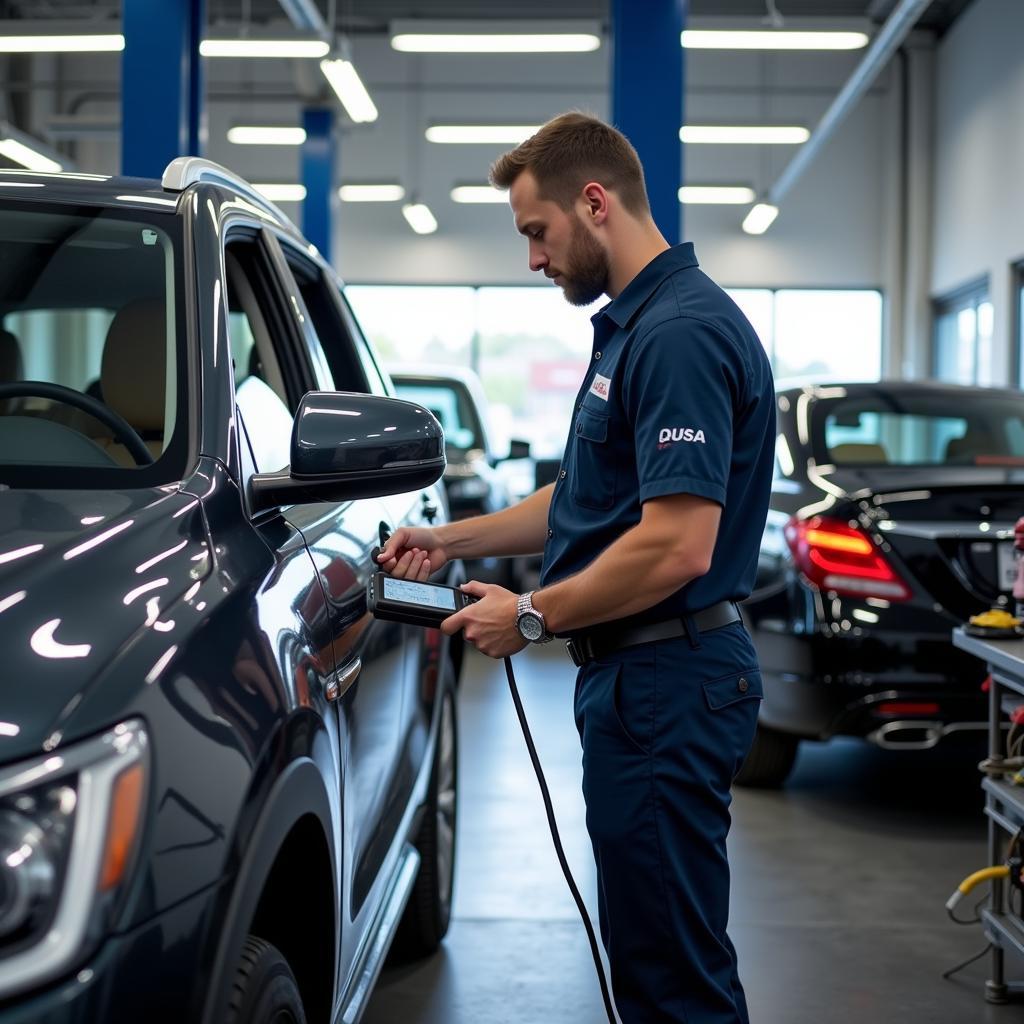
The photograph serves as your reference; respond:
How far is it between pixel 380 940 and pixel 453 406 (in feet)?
22.9

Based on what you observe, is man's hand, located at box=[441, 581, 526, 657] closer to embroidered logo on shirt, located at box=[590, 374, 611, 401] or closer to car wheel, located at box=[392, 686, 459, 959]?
embroidered logo on shirt, located at box=[590, 374, 611, 401]

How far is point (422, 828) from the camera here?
126 inches

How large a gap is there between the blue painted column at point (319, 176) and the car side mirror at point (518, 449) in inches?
189

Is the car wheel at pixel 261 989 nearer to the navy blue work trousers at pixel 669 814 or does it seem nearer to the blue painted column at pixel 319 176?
the navy blue work trousers at pixel 669 814

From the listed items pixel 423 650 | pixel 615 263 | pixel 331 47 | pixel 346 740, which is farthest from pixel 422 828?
pixel 331 47

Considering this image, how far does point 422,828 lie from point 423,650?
54 cm

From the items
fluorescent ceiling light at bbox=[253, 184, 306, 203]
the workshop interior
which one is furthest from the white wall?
fluorescent ceiling light at bbox=[253, 184, 306, 203]

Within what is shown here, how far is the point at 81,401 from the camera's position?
7.00ft

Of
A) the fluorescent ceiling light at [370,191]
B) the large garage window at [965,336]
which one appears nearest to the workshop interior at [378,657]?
the fluorescent ceiling light at [370,191]

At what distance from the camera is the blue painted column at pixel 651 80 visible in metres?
6.14

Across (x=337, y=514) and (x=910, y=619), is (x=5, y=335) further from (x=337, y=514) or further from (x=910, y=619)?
(x=910, y=619)

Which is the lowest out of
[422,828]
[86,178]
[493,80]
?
[422,828]

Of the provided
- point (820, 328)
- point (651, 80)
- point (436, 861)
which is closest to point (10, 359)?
point (436, 861)

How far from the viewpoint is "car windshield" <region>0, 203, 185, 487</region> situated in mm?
1887
